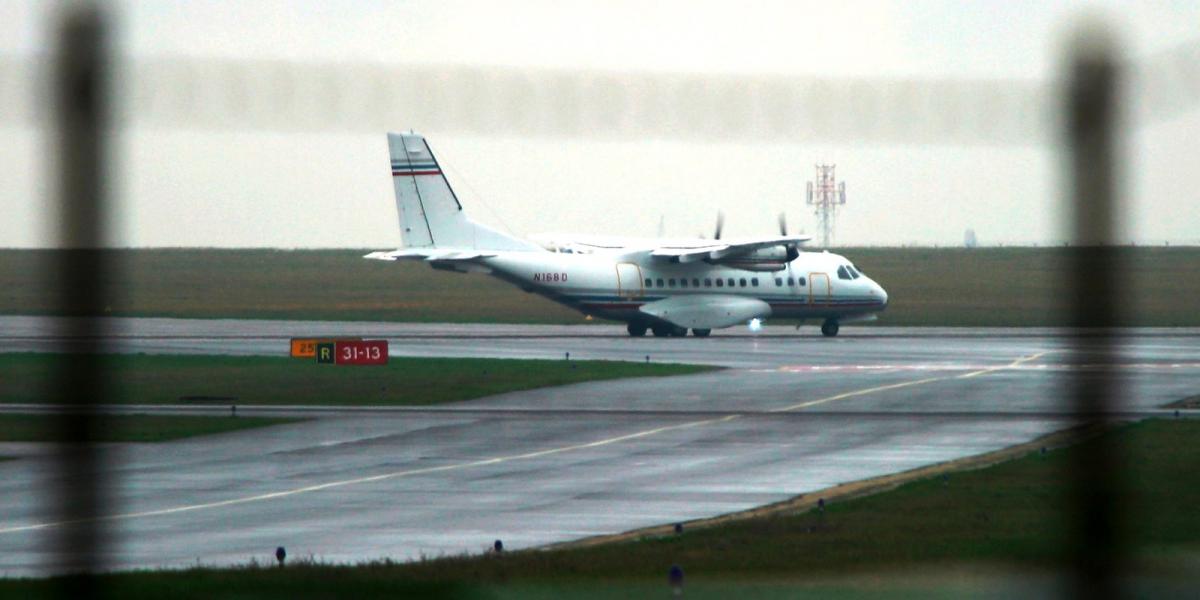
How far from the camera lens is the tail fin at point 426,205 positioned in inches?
2245

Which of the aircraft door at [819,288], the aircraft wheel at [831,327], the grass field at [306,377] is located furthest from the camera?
the aircraft wheel at [831,327]

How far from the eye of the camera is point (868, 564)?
53.5 ft

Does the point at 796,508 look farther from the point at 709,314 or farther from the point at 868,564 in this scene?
the point at 709,314

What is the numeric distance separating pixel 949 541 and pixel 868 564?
2025 mm

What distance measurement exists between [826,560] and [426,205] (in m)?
41.7

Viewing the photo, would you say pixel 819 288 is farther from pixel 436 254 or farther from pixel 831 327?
pixel 436 254

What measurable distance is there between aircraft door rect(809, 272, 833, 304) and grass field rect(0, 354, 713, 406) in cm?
1613

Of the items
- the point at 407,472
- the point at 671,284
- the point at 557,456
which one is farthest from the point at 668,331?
the point at 407,472

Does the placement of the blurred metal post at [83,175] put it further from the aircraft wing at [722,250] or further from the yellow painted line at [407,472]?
the aircraft wing at [722,250]

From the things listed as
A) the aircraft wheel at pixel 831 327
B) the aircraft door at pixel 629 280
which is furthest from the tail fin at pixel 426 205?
the aircraft wheel at pixel 831 327

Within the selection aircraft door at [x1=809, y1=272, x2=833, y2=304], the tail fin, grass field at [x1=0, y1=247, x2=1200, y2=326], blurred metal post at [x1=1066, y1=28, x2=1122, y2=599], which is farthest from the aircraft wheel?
blurred metal post at [x1=1066, y1=28, x2=1122, y2=599]

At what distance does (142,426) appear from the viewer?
31.0 m

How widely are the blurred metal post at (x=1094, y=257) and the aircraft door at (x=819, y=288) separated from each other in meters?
51.3

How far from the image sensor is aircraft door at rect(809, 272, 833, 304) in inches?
2405
